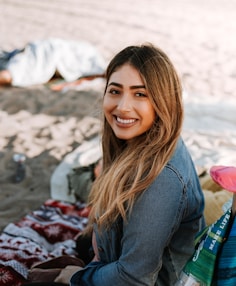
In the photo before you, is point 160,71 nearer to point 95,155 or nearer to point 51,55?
point 95,155

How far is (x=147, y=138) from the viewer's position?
1.61 metres

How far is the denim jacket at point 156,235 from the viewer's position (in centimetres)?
142

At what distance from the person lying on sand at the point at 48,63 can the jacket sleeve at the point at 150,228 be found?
155 inches

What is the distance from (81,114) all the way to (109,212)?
300 cm

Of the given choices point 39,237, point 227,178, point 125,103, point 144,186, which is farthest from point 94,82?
point 227,178

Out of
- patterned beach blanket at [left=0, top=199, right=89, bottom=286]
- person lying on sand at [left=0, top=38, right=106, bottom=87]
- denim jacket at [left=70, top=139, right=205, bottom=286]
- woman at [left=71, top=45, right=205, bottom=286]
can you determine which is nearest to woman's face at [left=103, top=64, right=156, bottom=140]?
woman at [left=71, top=45, right=205, bottom=286]

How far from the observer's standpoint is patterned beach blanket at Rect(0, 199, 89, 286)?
2.11 meters

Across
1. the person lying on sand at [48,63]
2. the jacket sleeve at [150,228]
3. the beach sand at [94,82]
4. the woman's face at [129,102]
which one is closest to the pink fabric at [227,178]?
the jacket sleeve at [150,228]

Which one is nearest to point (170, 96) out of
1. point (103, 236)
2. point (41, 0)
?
point (103, 236)

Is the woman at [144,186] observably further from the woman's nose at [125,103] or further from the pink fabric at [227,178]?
the pink fabric at [227,178]

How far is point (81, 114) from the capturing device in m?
4.47

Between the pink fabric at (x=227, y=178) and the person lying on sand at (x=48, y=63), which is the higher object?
the pink fabric at (x=227, y=178)

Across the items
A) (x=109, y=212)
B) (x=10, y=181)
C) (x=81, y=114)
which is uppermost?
(x=109, y=212)

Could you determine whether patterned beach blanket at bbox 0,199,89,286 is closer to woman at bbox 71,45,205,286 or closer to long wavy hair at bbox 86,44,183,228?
woman at bbox 71,45,205,286
